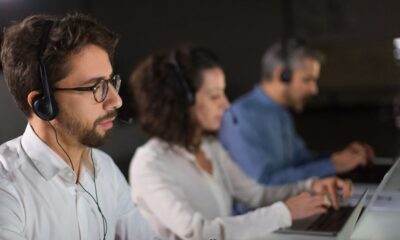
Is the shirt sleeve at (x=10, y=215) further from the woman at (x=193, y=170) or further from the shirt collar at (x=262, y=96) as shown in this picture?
the shirt collar at (x=262, y=96)

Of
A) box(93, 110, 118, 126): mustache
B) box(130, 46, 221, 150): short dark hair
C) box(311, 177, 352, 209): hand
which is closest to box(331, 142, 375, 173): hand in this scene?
box(311, 177, 352, 209): hand

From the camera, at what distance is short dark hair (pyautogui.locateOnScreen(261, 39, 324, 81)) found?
1.42 m

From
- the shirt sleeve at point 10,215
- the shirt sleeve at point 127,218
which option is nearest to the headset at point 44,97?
the shirt sleeve at point 10,215

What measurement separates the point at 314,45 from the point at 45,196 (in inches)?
37.2

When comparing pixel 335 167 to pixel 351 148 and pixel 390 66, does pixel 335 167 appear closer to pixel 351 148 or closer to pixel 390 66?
pixel 351 148

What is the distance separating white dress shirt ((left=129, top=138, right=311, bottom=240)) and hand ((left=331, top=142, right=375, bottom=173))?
291 mm

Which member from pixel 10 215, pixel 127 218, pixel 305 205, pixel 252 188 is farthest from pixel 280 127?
pixel 10 215

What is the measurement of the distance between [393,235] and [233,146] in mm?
416

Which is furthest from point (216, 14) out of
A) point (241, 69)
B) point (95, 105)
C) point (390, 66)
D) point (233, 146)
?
point (95, 105)

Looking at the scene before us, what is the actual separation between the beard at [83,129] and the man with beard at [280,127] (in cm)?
50

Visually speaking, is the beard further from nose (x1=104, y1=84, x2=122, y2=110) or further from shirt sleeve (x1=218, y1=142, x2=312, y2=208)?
shirt sleeve (x1=218, y1=142, x2=312, y2=208)

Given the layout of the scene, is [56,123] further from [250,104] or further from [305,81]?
[305,81]

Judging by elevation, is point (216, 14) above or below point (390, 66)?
above

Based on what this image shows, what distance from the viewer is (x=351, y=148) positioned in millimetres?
1468
